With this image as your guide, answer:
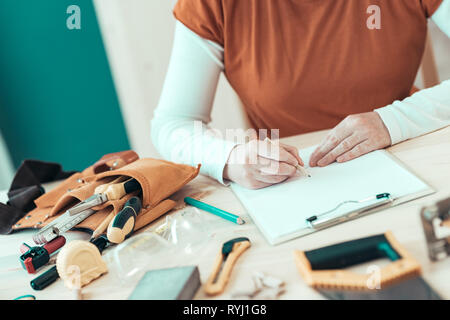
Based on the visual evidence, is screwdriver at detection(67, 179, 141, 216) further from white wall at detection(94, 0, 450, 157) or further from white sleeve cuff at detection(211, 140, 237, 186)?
white wall at detection(94, 0, 450, 157)

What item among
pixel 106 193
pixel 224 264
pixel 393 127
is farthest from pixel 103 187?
pixel 393 127

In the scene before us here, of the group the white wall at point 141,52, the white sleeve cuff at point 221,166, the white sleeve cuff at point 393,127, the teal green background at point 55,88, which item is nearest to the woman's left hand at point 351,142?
the white sleeve cuff at point 393,127

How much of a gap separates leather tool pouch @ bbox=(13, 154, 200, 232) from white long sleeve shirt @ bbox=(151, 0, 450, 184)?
0.30 ft

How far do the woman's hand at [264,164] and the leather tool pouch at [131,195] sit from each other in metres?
0.10

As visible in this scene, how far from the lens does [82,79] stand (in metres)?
1.96

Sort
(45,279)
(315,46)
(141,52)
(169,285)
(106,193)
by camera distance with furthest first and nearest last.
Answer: (141,52)
(315,46)
(106,193)
(45,279)
(169,285)

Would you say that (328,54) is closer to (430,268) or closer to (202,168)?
(202,168)

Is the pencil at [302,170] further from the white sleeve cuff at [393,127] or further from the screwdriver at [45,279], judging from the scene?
the screwdriver at [45,279]

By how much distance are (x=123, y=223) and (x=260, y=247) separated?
0.22 m

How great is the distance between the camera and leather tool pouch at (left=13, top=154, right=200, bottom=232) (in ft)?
2.26

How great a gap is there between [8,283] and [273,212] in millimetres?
413

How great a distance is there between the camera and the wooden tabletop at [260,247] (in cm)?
46

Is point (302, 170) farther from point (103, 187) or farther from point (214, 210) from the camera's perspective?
point (103, 187)

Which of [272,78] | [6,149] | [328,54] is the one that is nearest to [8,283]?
[272,78]
